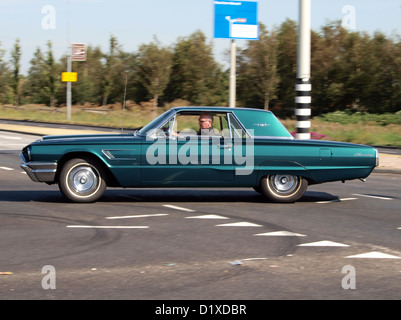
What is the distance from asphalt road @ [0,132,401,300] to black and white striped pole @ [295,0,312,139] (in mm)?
5398

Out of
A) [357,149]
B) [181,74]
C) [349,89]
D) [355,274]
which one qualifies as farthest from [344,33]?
[355,274]

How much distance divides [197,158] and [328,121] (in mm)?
45771

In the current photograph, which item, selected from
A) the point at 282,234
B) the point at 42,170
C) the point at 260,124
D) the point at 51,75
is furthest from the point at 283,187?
the point at 51,75

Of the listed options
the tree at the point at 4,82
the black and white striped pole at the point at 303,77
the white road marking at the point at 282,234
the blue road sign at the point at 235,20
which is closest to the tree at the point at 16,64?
the tree at the point at 4,82

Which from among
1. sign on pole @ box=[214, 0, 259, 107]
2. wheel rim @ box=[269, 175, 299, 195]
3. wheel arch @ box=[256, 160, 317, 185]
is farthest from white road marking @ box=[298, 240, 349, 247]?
sign on pole @ box=[214, 0, 259, 107]

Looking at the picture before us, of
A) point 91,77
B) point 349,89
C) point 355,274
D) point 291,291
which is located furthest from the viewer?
point 91,77

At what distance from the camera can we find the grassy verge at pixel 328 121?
32.4m

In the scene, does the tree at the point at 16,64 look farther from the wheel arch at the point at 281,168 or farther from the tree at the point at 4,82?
the wheel arch at the point at 281,168

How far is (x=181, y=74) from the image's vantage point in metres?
73.7

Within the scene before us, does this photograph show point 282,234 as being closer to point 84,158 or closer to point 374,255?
point 374,255

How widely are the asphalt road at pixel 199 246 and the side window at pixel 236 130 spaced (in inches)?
42.1

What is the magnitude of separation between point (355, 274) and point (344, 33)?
60.5 meters

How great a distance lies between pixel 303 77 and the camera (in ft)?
55.6
